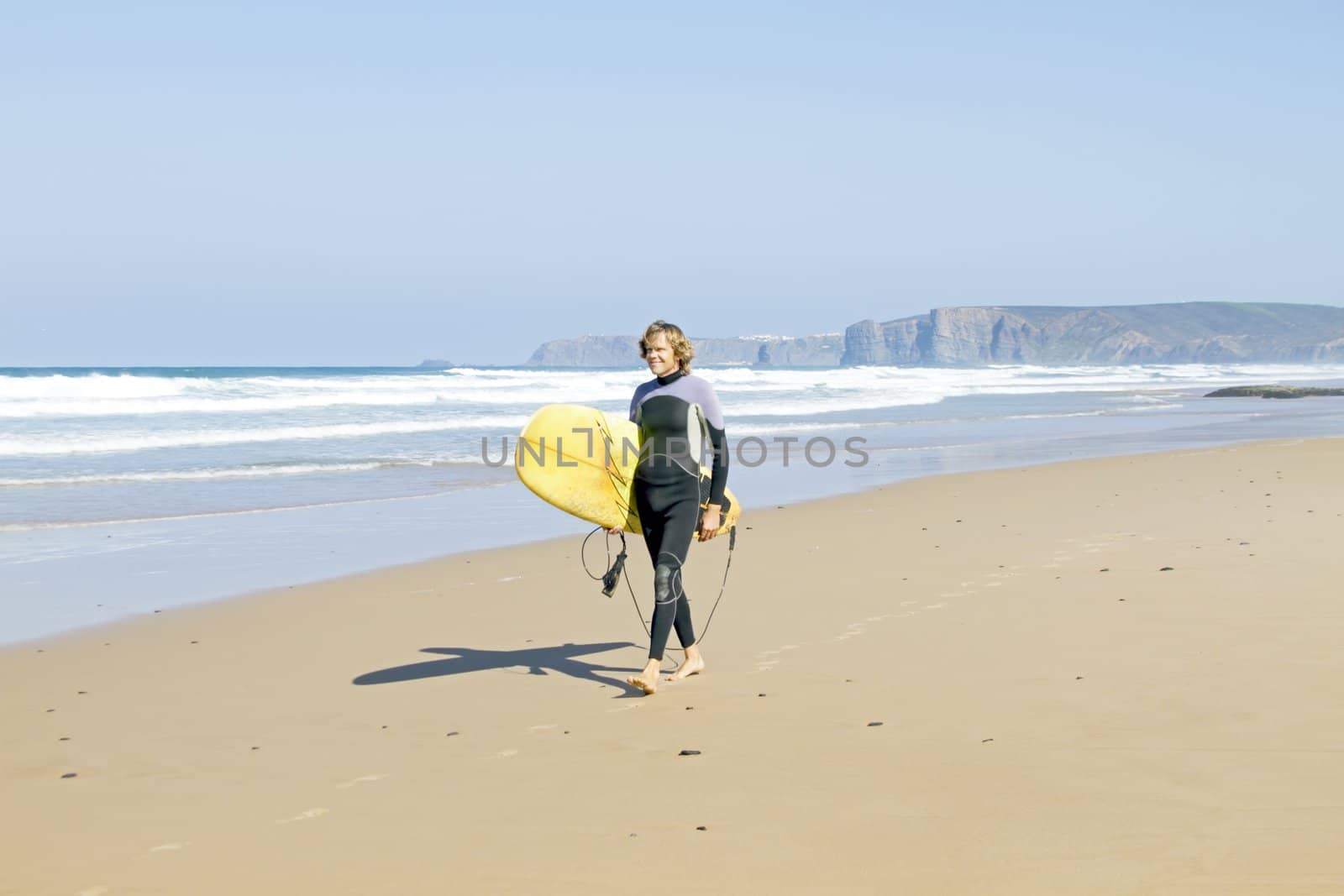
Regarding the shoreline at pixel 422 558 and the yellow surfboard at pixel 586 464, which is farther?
the shoreline at pixel 422 558

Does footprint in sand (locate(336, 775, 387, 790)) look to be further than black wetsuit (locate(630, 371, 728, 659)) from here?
No

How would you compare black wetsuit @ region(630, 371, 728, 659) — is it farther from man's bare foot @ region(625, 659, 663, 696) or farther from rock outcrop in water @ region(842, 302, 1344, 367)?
rock outcrop in water @ region(842, 302, 1344, 367)

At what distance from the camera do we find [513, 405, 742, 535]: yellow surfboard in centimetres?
591

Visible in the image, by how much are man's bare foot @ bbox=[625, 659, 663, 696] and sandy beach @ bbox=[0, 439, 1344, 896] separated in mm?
85

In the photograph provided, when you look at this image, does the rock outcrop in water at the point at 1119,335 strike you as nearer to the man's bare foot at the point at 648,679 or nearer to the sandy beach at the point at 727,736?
the sandy beach at the point at 727,736

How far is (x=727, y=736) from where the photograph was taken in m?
4.61

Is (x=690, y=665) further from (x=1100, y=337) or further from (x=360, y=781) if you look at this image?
(x=1100, y=337)

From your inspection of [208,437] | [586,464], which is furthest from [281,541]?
[208,437]

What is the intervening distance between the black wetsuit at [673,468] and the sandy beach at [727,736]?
0.43 m

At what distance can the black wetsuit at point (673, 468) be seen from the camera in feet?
18.1

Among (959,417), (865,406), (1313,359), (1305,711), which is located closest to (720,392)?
(865,406)

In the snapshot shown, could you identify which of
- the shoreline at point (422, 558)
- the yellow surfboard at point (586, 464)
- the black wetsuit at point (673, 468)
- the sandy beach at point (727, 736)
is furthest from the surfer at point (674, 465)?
the shoreline at point (422, 558)

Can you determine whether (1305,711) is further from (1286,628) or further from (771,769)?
(771,769)

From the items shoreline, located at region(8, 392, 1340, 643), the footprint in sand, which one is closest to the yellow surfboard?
the footprint in sand
